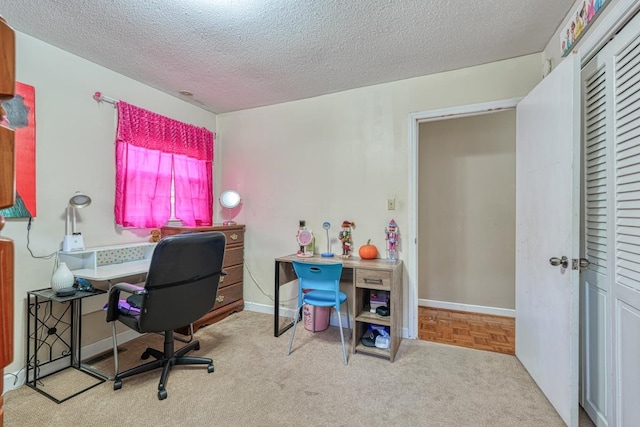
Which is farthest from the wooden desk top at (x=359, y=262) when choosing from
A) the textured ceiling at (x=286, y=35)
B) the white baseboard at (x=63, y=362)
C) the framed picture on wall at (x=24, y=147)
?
the framed picture on wall at (x=24, y=147)

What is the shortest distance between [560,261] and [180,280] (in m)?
2.26

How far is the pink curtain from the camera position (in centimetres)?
272

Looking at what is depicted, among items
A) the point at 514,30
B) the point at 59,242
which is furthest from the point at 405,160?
the point at 59,242

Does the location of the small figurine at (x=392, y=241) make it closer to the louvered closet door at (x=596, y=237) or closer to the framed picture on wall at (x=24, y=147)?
the louvered closet door at (x=596, y=237)

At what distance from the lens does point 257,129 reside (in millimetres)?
3572

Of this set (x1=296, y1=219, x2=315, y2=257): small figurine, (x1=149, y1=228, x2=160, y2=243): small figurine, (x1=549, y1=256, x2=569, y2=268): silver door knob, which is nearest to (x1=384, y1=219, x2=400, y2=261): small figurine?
(x1=296, y1=219, x2=315, y2=257): small figurine

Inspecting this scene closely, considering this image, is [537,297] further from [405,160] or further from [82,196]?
[82,196]

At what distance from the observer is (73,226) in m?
2.39

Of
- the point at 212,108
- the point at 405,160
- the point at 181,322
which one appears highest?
the point at 212,108

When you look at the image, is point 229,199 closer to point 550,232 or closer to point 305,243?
point 305,243

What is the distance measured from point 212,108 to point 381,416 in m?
3.46

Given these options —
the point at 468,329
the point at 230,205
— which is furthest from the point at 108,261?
the point at 468,329

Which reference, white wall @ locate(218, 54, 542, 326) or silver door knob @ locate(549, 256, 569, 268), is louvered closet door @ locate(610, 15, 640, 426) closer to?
silver door knob @ locate(549, 256, 569, 268)

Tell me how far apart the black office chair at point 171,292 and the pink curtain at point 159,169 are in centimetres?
104
